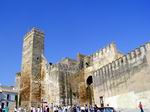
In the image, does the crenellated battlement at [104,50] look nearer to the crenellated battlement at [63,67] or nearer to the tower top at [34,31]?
the crenellated battlement at [63,67]

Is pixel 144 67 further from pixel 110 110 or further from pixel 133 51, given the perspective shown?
pixel 110 110

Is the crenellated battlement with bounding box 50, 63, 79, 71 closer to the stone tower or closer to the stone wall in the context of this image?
the stone tower

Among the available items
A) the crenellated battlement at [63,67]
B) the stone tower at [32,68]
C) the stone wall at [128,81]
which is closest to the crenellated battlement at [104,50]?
the crenellated battlement at [63,67]

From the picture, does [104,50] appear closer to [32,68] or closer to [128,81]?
[128,81]

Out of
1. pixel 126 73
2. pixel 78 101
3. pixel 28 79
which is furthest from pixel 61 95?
pixel 126 73

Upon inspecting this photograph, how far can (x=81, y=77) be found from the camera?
33.2 meters

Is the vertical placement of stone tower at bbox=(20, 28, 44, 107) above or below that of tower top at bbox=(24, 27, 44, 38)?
below

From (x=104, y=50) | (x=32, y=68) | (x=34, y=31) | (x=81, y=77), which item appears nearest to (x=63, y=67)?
(x=81, y=77)

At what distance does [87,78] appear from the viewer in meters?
32.8

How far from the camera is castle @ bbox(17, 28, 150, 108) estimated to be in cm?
2266

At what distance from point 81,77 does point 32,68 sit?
6576 mm

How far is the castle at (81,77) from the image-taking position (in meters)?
22.7

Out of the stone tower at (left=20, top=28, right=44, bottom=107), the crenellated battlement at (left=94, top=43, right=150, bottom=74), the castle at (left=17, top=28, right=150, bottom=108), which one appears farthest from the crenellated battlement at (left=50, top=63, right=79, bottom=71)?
the crenellated battlement at (left=94, top=43, right=150, bottom=74)

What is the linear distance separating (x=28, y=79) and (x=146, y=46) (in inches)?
670
